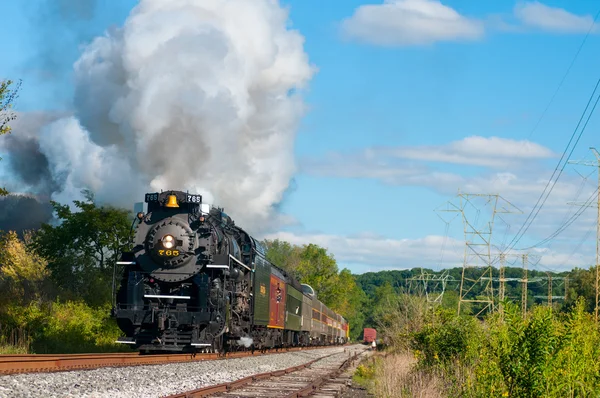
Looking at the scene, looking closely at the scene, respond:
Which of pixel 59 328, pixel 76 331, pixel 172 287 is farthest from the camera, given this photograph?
pixel 76 331

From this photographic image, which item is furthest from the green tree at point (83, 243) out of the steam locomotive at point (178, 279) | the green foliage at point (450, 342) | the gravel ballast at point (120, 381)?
the green foliage at point (450, 342)

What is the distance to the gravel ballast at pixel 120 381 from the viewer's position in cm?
1249

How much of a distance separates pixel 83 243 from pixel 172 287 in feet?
56.1

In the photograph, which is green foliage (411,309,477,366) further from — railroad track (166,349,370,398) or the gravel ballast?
the gravel ballast

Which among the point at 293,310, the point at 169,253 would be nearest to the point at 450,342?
the point at 169,253

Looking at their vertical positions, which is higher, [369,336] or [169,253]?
[169,253]

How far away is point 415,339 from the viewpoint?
72.1 ft

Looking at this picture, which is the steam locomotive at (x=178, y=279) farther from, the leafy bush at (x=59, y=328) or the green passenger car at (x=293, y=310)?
the green passenger car at (x=293, y=310)

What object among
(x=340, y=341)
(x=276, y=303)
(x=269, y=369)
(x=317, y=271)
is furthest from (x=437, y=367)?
(x=317, y=271)

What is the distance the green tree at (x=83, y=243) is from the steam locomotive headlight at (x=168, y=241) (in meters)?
15.6

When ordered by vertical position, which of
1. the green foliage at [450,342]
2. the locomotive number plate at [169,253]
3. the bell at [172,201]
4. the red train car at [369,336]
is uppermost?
the bell at [172,201]

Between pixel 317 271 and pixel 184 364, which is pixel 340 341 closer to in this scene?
pixel 317 271

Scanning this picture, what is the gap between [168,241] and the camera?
2284cm

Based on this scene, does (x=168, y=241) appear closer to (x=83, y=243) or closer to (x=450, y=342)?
(x=450, y=342)
